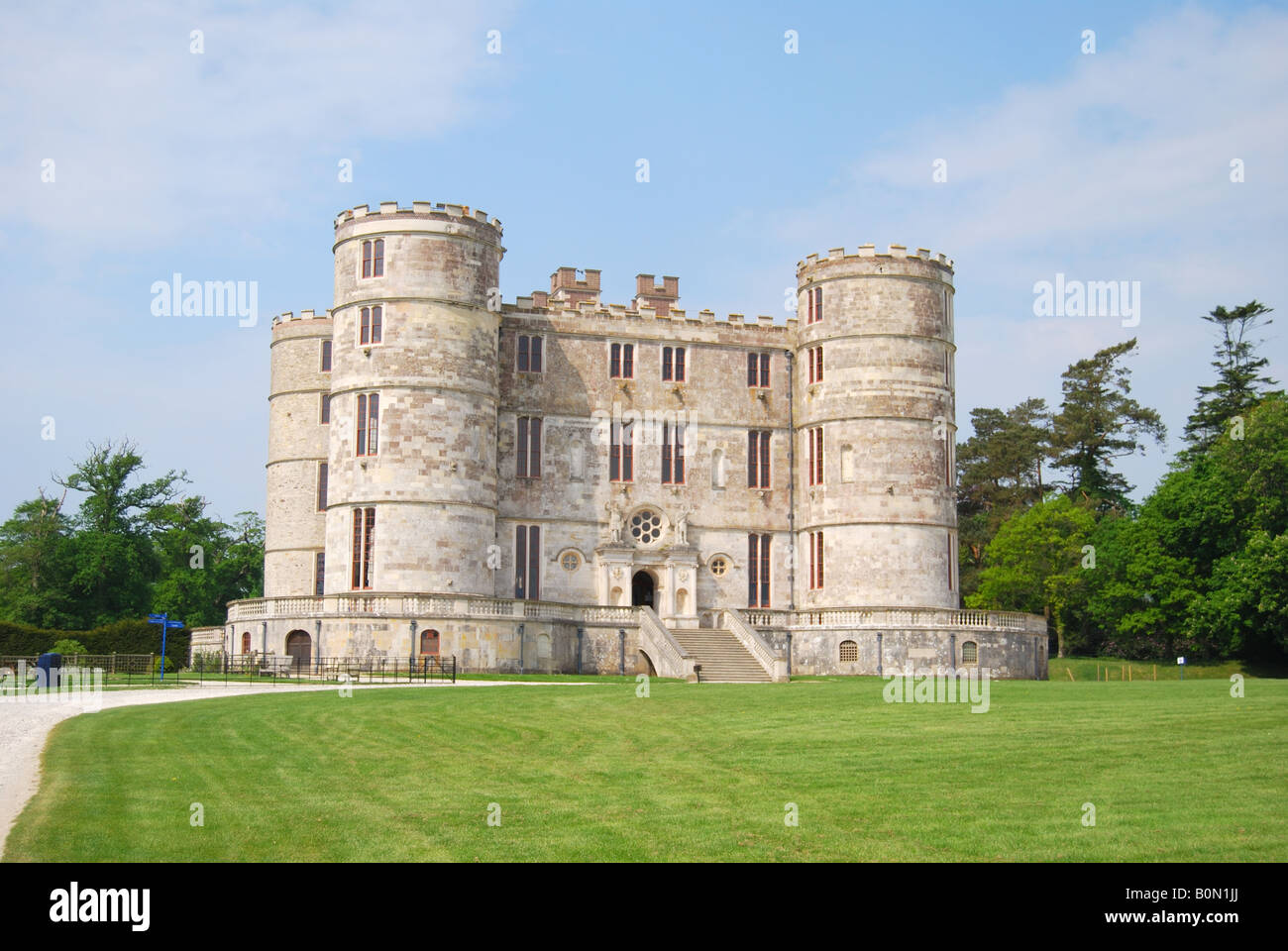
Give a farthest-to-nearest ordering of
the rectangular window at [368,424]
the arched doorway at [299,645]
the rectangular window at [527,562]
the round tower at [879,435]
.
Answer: the round tower at [879,435] → the rectangular window at [527,562] → the rectangular window at [368,424] → the arched doorway at [299,645]

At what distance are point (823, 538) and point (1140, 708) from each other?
3095 centimetres

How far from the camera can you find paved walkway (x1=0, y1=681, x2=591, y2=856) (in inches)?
677

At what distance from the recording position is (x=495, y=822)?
1527 centimetres

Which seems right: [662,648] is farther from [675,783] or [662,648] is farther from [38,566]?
[38,566]

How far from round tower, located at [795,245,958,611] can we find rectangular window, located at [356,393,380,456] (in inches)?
690

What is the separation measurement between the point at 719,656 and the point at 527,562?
9235mm

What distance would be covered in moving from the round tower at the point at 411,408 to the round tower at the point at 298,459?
265 inches

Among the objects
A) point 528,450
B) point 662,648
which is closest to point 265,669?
point 662,648

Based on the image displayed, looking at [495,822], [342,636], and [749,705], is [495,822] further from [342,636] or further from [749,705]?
[342,636]

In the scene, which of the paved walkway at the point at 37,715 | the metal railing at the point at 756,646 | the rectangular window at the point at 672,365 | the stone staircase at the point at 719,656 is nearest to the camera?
the paved walkway at the point at 37,715

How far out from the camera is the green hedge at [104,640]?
48875 mm

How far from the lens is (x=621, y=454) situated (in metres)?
56.5

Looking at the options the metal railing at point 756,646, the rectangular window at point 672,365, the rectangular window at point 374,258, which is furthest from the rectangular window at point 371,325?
the metal railing at point 756,646

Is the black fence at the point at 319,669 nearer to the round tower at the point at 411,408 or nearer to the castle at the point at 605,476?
the castle at the point at 605,476
